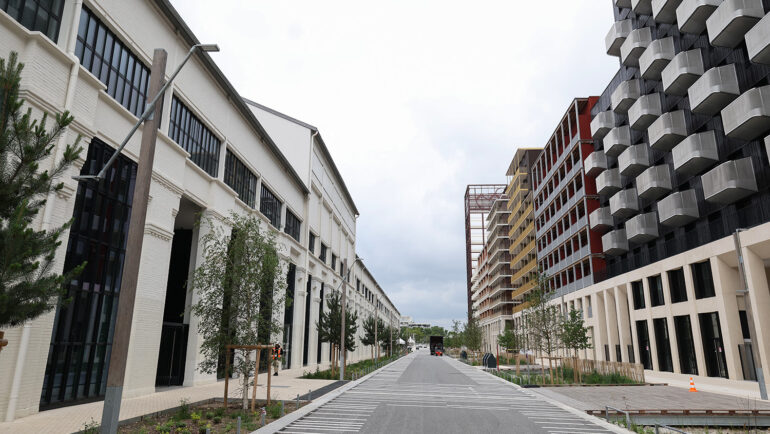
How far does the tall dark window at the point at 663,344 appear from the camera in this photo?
35438 millimetres

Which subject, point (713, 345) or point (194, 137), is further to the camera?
point (713, 345)

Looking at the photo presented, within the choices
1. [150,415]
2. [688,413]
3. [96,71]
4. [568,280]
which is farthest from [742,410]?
[568,280]

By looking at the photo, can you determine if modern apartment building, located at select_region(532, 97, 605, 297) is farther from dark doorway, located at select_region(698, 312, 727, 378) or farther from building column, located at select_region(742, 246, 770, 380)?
building column, located at select_region(742, 246, 770, 380)

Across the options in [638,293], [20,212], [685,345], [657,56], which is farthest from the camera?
[638,293]

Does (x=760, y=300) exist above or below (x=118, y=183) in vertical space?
below

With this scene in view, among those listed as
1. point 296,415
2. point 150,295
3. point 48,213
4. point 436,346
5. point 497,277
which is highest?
point 497,277

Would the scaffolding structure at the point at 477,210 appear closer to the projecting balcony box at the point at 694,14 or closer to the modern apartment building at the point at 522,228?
the modern apartment building at the point at 522,228

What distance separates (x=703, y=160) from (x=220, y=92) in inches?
1230

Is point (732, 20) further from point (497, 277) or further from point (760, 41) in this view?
point (497, 277)

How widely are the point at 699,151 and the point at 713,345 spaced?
1263 cm

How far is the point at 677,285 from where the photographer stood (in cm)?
3409

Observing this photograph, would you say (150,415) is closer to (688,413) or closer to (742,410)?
(688,413)

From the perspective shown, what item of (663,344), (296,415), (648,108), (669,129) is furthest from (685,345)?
(296,415)

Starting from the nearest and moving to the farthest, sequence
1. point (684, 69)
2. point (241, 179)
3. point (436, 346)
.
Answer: point (241, 179) < point (684, 69) < point (436, 346)
